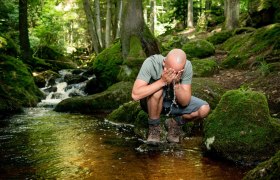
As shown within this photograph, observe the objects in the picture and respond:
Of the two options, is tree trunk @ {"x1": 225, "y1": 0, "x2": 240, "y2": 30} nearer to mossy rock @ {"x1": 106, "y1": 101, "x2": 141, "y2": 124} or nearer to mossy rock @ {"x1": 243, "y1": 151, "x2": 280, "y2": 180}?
mossy rock @ {"x1": 106, "y1": 101, "x2": 141, "y2": 124}

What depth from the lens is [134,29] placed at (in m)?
12.3

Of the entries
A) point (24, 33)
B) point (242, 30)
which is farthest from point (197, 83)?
point (24, 33)

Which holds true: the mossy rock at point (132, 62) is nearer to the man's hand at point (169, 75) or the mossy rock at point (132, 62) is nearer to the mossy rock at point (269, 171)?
the man's hand at point (169, 75)

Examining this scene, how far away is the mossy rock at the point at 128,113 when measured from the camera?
7.40 meters

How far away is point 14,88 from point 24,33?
6329 mm

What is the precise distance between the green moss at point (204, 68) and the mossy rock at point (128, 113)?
127 inches

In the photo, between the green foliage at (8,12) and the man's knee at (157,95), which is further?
the green foliage at (8,12)

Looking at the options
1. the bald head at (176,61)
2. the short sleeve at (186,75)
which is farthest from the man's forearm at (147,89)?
the short sleeve at (186,75)

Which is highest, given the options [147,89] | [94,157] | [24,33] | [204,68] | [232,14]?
[232,14]

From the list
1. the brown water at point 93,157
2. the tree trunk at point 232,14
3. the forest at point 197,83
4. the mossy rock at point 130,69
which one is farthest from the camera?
the tree trunk at point 232,14

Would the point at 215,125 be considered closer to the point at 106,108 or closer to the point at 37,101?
the point at 106,108

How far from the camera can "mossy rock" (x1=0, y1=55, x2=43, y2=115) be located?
987 centimetres

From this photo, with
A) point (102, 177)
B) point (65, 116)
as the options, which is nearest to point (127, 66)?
point (65, 116)

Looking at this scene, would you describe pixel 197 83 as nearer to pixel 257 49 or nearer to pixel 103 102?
pixel 103 102
